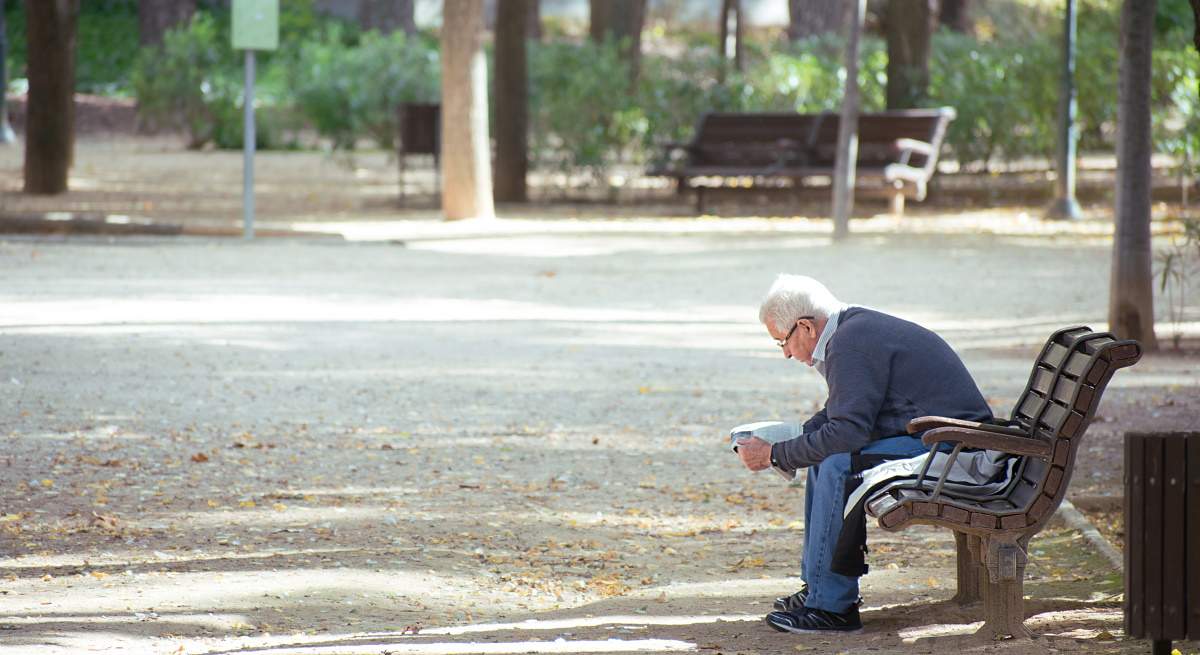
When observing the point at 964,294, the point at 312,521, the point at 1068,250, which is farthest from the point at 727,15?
the point at 312,521

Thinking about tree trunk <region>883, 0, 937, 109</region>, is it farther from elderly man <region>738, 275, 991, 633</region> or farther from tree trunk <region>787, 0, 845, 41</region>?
elderly man <region>738, 275, 991, 633</region>

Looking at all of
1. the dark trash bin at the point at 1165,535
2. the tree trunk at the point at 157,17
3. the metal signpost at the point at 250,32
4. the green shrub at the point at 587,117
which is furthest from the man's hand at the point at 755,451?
the tree trunk at the point at 157,17

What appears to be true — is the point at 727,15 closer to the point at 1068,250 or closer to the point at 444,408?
the point at 1068,250

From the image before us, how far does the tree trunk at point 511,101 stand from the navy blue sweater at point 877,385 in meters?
15.9

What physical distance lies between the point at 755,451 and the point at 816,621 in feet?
1.79

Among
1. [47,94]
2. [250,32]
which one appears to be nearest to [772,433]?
[250,32]

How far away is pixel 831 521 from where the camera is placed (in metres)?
5.15

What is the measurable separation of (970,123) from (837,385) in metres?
17.0

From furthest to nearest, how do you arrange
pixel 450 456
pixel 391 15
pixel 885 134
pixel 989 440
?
pixel 391 15 < pixel 885 134 < pixel 450 456 < pixel 989 440

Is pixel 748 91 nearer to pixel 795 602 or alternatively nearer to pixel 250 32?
pixel 250 32

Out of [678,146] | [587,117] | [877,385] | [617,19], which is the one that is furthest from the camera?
[617,19]

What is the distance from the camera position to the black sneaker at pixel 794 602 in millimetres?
5234

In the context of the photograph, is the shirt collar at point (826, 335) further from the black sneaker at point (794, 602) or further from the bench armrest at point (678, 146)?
the bench armrest at point (678, 146)

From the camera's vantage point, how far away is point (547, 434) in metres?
8.28
